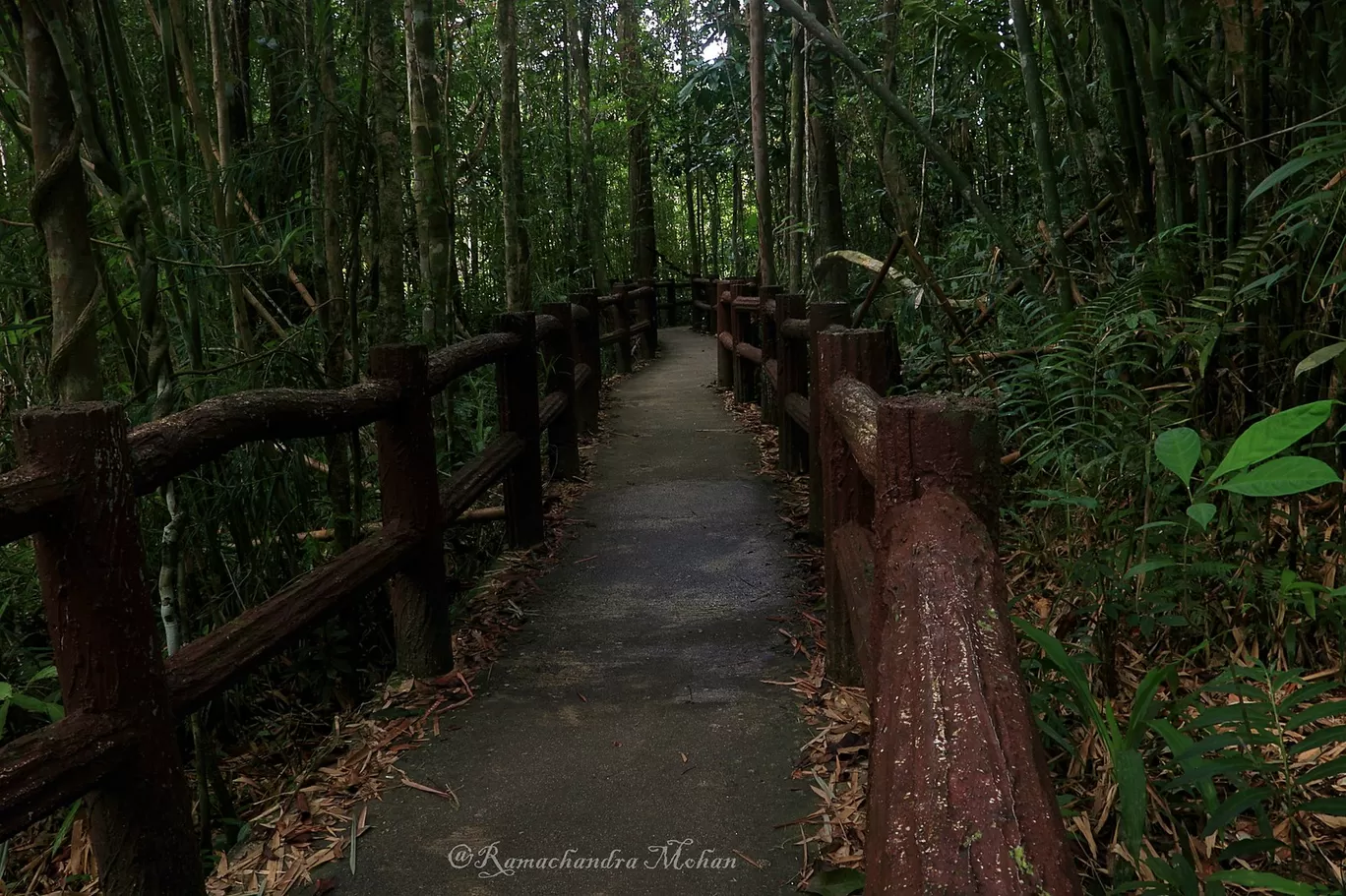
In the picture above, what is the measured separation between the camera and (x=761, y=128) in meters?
9.77

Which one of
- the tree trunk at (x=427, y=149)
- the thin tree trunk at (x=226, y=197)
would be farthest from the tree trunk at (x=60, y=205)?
the tree trunk at (x=427, y=149)

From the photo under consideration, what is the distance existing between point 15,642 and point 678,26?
1801 cm

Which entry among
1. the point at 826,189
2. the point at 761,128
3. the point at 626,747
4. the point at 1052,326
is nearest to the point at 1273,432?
the point at 626,747

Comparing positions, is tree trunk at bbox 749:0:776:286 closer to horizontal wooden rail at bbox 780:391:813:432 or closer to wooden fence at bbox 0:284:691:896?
horizontal wooden rail at bbox 780:391:813:432

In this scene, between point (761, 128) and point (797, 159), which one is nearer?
point (797, 159)

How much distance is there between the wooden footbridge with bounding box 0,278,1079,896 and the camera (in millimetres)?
1059

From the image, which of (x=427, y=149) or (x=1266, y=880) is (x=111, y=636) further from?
(x=427, y=149)

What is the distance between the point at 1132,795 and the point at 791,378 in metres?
4.24

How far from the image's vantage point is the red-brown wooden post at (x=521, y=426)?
4.71 m

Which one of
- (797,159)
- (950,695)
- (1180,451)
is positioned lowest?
(950,695)

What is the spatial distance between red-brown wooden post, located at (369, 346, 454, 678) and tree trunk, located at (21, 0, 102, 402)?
1076 mm

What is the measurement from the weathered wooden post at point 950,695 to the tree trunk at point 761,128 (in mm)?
7867

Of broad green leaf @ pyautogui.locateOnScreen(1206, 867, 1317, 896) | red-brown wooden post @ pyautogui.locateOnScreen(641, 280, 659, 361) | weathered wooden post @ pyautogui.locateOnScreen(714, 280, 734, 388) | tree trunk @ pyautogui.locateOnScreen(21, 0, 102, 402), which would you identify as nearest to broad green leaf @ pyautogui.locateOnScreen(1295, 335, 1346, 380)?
broad green leaf @ pyautogui.locateOnScreen(1206, 867, 1317, 896)

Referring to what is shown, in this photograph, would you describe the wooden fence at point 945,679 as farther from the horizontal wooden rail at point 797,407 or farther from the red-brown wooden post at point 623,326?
the red-brown wooden post at point 623,326
